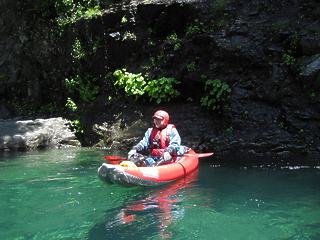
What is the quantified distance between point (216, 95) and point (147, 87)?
8.12ft

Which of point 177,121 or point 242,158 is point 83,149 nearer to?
point 177,121

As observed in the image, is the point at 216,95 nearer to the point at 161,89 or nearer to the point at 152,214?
the point at 161,89

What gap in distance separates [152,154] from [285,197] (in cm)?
296

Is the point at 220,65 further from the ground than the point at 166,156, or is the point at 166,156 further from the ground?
the point at 220,65

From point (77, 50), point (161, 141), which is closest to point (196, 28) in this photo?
point (77, 50)

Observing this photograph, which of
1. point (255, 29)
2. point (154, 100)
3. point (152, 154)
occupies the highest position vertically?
point (255, 29)

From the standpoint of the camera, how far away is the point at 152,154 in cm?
697

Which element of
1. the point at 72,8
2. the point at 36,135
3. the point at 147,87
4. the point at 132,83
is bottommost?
the point at 36,135

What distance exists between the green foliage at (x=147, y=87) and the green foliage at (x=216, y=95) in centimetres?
112

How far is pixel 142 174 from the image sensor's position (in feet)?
17.8

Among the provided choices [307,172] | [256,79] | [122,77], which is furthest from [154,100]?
[307,172]

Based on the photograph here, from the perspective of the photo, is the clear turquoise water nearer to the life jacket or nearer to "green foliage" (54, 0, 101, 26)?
the life jacket

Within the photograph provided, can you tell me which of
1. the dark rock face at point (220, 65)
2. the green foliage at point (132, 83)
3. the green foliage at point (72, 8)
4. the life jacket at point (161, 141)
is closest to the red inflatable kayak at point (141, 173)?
the life jacket at point (161, 141)

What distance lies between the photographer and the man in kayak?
6.54 metres
